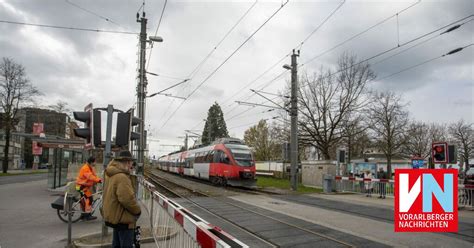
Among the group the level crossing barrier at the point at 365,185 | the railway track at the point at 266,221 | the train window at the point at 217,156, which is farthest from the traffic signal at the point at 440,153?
the train window at the point at 217,156

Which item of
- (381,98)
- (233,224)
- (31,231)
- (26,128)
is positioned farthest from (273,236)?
(26,128)

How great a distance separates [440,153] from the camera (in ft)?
43.3

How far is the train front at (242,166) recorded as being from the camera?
85.2ft

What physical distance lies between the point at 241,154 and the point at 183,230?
71.9 feet

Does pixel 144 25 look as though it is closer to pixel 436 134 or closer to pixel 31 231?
pixel 31 231

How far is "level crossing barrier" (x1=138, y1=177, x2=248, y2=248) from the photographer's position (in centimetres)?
364

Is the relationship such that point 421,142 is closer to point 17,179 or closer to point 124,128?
point 17,179

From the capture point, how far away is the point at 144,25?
19.5 metres

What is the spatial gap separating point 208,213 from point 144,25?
10940 millimetres

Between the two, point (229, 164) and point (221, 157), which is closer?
Answer: point (229, 164)

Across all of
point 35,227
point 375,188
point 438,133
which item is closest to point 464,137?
point 438,133

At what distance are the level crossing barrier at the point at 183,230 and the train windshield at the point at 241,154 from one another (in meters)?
17.8

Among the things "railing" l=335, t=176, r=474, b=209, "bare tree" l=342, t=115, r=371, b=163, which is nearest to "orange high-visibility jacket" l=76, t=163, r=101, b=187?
"railing" l=335, t=176, r=474, b=209

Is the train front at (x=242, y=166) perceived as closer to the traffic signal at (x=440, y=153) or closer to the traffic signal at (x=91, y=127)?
the traffic signal at (x=440, y=153)
